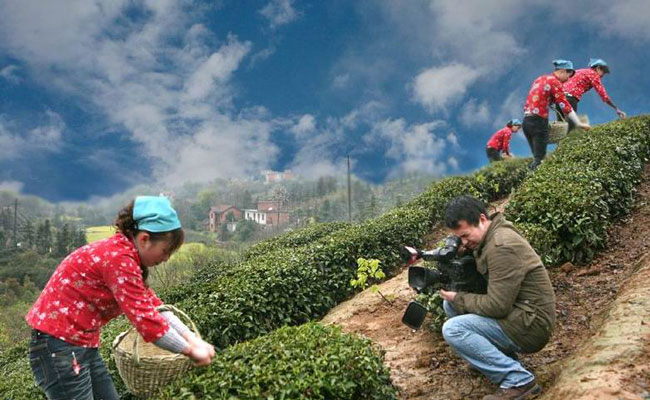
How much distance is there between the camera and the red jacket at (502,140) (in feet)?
49.9

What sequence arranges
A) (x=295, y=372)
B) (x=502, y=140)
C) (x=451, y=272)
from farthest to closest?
(x=502, y=140)
(x=451, y=272)
(x=295, y=372)

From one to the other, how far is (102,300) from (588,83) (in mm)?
11245

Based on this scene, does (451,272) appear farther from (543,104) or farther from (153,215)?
(543,104)

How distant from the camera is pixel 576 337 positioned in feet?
14.6

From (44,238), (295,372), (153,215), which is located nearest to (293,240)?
(295,372)

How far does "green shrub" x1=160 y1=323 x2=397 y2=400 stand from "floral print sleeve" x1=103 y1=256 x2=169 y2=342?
1.95ft

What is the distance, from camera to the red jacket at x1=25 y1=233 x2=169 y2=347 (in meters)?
2.65

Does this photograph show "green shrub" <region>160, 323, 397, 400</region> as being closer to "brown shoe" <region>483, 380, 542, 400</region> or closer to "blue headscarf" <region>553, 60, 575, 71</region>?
"brown shoe" <region>483, 380, 542, 400</region>

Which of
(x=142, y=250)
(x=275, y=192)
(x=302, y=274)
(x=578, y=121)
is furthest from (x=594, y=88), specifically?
(x=275, y=192)

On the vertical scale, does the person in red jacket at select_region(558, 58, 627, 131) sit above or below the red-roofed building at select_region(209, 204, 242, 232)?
below

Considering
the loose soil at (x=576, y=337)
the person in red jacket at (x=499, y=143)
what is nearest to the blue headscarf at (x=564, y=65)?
the loose soil at (x=576, y=337)

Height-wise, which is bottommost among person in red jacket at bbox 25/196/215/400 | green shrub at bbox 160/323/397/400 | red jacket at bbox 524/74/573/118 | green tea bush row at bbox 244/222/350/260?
green shrub at bbox 160/323/397/400

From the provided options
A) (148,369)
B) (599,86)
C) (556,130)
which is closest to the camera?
(148,369)

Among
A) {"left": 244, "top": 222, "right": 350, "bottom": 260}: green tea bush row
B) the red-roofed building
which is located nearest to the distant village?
the red-roofed building
